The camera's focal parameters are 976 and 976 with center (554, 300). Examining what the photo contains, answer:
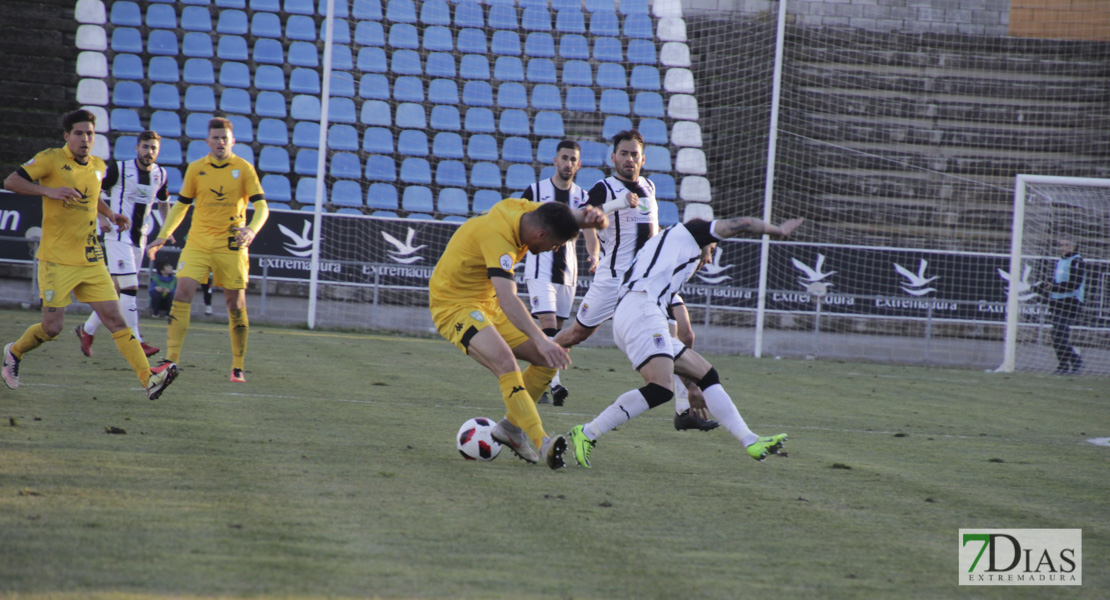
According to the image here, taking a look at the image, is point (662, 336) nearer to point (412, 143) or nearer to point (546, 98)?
point (412, 143)

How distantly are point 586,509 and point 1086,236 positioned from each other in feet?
48.9

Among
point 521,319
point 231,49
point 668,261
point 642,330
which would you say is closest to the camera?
point 521,319

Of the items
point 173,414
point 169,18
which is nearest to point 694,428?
point 173,414

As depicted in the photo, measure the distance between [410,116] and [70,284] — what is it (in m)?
12.7

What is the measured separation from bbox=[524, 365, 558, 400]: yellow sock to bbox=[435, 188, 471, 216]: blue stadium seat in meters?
12.3

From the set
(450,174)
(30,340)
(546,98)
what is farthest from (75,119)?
(546,98)

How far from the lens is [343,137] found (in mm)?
18609

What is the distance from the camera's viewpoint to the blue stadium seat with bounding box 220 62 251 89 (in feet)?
63.1

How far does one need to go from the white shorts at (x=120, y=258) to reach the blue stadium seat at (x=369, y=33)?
976 centimetres

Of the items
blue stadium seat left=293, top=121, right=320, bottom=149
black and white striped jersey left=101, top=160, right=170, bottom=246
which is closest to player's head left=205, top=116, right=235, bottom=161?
black and white striped jersey left=101, top=160, right=170, bottom=246

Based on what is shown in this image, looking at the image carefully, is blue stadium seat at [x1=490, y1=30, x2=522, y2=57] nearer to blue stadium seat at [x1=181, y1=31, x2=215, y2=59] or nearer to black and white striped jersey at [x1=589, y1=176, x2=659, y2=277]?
blue stadium seat at [x1=181, y1=31, x2=215, y2=59]

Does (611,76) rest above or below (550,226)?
above

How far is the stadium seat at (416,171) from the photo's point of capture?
718 inches

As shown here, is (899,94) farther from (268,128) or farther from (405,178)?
(268,128)
